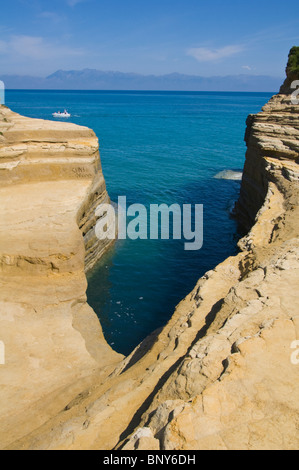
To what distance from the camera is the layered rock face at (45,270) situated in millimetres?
8109

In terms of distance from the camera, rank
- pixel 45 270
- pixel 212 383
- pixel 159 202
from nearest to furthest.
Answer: pixel 212 383
pixel 45 270
pixel 159 202

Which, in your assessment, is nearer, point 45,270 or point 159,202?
point 45,270

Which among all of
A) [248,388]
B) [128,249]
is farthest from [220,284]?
[128,249]

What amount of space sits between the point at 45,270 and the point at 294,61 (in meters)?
20.3

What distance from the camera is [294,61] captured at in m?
22.2

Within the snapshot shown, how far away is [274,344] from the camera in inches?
230

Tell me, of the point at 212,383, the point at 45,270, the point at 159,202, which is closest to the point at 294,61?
the point at 159,202

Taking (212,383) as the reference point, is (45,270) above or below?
below

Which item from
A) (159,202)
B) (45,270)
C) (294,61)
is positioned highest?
(294,61)

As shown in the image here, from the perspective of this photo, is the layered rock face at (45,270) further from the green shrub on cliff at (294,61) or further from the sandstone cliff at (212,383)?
the green shrub on cliff at (294,61)

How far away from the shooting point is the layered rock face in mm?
8109

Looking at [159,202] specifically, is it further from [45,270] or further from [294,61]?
[45,270]

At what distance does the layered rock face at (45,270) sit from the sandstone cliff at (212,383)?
532 mm

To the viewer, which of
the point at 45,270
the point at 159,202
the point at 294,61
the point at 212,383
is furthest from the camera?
the point at 159,202
